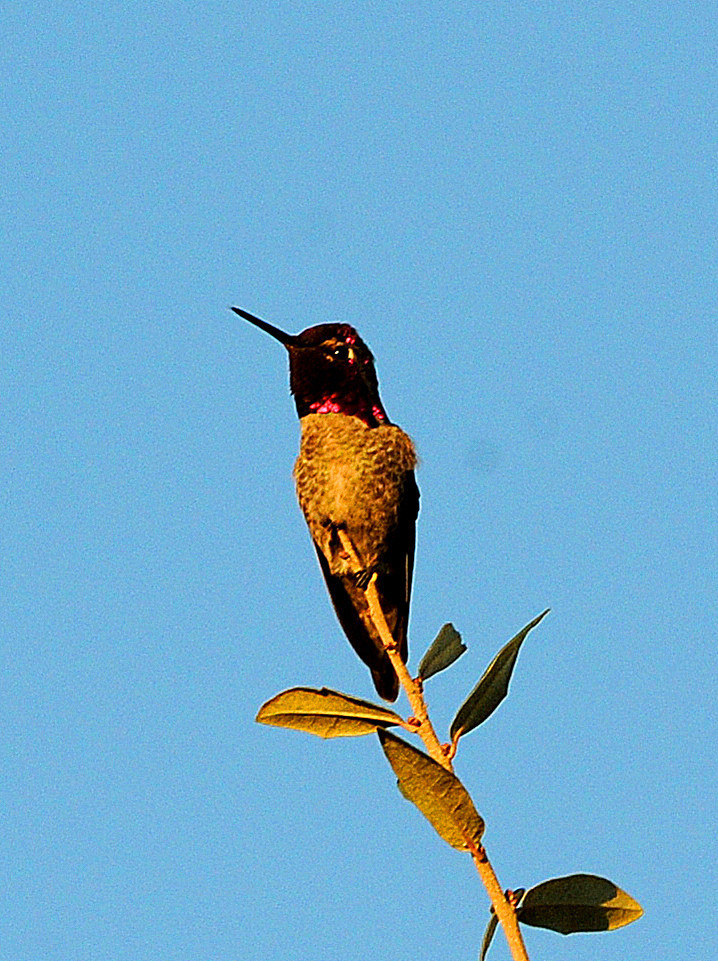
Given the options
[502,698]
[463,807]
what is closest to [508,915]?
[463,807]

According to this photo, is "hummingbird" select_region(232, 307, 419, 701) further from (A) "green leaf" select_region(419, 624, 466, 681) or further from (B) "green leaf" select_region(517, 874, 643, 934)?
(B) "green leaf" select_region(517, 874, 643, 934)

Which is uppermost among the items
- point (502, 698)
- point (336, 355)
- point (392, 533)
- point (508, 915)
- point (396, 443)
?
point (336, 355)

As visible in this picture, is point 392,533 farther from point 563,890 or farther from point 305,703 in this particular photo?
point 563,890

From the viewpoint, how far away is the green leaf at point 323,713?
1838mm

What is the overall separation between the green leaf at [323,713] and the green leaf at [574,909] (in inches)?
12.3

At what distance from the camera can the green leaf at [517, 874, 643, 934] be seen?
1.62m

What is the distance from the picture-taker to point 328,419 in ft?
14.1

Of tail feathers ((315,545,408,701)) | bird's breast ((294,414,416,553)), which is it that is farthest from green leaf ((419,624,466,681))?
tail feathers ((315,545,408,701))

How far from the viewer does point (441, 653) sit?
86.4 inches

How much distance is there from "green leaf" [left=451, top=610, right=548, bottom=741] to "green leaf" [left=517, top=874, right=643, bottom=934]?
287mm

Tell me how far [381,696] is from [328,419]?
92 cm

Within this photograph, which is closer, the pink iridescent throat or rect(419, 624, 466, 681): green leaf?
rect(419, 624, 466, 681): green leaf

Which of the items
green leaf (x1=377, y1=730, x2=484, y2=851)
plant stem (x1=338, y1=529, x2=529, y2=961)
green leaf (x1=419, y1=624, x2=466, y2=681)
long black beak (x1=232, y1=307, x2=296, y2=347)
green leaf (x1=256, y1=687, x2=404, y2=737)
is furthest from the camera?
long black beak (x1=232, y1=307, x2=296, y2=347)

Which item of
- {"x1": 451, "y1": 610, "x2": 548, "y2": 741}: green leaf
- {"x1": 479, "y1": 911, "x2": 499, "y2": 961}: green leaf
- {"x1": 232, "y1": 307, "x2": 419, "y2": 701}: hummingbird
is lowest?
{"x1": 479, "y1": 911, "x2": 499, "y2": 961}: green leaf
